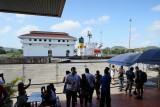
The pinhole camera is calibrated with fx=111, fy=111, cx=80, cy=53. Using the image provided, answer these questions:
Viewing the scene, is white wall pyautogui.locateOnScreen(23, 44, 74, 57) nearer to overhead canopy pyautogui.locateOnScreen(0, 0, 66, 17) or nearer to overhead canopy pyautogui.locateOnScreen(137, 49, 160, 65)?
overhead canopy pyautogui.locateOnScreen(0, 0, 66, 17)

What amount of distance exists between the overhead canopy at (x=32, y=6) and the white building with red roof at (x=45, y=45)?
43125 mm

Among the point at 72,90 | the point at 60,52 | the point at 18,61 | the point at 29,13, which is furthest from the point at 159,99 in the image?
the point at 60,52

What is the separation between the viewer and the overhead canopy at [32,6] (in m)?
5.57

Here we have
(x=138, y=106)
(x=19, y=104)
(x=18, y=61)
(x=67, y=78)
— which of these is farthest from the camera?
(x=18, y=61)

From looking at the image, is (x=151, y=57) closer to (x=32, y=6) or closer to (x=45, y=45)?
(x=32, y=6)

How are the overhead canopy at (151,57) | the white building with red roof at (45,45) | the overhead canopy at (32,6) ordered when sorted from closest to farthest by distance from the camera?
the overhead canopy at (32,6), the overhead canopy at (151,57), the white building with red roof at (45,45)

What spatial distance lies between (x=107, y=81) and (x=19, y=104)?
3.53 m

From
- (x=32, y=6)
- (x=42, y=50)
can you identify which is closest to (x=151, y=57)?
(x=32, y=6)

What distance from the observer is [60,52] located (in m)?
50.4

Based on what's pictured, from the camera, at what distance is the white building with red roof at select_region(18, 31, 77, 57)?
47.0 meters

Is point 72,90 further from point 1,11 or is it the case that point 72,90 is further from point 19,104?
point 1,11

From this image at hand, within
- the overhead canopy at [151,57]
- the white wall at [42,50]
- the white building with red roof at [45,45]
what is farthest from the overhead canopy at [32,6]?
the white wall at [42,50]

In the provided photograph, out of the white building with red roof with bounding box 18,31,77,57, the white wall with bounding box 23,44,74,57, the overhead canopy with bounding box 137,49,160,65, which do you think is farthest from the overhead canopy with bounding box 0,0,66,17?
the white wall with bounding box 23,44,74,57

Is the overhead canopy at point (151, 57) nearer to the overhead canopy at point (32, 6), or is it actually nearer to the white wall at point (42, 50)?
the overhead canopy at point (32, 6)
